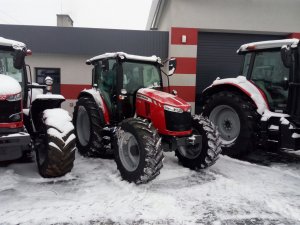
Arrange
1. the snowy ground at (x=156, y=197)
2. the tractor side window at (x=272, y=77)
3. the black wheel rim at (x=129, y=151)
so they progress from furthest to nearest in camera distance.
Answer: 1. the tractor side window at (x=272, y=77)
2. the black wheel rim at (x=129, y=151)
3. the snowy ground at (x=156, y=197)

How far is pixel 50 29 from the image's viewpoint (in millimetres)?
9992

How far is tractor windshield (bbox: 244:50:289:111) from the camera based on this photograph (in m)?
5.96

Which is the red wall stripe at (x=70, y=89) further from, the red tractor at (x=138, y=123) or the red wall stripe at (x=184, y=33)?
the red tractor at (x=138, y=123)

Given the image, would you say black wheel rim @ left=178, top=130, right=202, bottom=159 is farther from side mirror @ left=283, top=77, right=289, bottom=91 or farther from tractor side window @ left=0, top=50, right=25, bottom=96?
tractor side window @ left=0, top=50, right=25, bottom=96

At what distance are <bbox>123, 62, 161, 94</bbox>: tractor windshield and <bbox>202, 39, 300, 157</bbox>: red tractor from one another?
1.59m

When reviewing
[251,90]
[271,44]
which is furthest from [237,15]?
[251,90]

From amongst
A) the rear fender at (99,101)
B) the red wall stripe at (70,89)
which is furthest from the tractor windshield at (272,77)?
Result: the red wall stripe at (70,89)

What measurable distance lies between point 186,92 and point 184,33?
6.40 ft

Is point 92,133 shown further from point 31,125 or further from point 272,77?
point 272,77

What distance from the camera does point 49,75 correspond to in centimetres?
1059

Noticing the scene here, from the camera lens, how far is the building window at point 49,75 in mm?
10492

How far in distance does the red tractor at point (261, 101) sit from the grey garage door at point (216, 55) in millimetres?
3624

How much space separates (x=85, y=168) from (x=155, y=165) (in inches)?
65.2

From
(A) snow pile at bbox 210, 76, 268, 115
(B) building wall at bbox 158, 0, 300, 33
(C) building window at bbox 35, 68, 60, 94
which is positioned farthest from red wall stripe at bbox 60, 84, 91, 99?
(A) snow pile at bbox 210, 76, 268, 115
